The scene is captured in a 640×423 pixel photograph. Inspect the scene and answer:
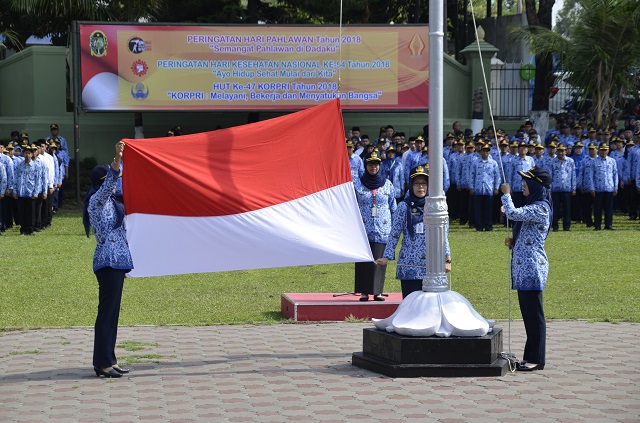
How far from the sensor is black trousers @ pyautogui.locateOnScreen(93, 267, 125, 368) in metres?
9.51

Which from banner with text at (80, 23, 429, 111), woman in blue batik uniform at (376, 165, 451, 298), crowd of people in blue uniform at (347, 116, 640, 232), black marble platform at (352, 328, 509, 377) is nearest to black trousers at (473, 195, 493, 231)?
crowd of people in blue uniform at (347, 116, 640, 232)

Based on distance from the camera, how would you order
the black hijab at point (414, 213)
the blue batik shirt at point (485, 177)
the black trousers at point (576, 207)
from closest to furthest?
1. the black hijab at point (414, 213)
2. the blue batik shirt at point (485, 177)
3. the black trousers at point (576, 207)

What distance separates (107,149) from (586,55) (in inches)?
482

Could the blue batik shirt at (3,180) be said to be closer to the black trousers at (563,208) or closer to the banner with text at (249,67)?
Result: the banner with text at (249,67)

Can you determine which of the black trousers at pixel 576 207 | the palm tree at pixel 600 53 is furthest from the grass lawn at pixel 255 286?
the palm tree at pixel 600 53

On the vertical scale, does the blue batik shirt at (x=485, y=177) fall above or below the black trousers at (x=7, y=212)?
above

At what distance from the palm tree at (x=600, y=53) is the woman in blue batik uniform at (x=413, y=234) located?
17029 millimetres

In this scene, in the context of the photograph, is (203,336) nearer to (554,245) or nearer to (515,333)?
(515,333)

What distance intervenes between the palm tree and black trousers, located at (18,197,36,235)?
42.5 feet

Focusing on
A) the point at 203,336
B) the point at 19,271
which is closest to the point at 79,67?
the point at 19,271

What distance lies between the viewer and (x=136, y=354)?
10.6m

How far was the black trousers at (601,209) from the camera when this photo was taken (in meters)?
23.3

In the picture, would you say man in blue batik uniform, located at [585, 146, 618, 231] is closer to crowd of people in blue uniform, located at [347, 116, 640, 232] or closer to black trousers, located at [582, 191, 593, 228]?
crowd of people in blue uniform, located at [347, 116, 640, 232]

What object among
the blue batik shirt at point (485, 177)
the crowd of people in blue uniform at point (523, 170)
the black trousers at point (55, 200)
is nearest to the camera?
the crowd of people in blue uniform at point (523, 170)
